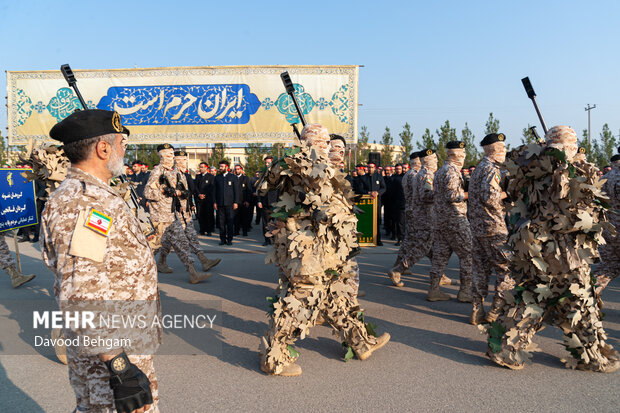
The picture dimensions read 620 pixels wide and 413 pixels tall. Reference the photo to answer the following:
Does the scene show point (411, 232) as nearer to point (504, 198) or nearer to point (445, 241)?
point (445, 241)

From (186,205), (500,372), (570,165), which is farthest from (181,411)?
(186,205)

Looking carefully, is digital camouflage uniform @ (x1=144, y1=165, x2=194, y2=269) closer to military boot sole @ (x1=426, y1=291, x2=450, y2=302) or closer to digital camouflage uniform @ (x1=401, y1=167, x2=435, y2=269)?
digital camouflage uniform @ (x1=401, y1=167, x2=435, y2=269)

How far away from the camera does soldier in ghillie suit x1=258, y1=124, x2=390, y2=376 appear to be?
366 centimetres

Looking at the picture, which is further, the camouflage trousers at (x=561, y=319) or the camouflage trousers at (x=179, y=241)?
the camouflage trousers at (x=179, y=241)

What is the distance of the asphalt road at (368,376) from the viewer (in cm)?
326

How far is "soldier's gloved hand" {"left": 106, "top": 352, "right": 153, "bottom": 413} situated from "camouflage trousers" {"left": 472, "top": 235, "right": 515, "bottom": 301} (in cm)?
400

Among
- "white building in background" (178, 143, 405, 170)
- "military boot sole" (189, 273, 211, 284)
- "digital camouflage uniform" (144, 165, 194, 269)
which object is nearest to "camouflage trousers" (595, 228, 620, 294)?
"military boot sole" (189, 273, 211, 284)

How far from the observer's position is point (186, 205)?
7.56 metres

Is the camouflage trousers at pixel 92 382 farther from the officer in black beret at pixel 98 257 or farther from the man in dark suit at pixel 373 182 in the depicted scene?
the man in dark suit at pixel 373 182

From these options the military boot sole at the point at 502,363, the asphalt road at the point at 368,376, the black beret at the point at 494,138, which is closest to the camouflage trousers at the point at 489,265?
the asphalt road at the point at 368,376

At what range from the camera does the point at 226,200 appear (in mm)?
11398

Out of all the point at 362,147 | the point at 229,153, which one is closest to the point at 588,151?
the point at 362,147

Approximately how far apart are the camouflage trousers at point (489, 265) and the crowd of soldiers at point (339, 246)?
1 cm

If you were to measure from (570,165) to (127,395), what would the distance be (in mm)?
3617
